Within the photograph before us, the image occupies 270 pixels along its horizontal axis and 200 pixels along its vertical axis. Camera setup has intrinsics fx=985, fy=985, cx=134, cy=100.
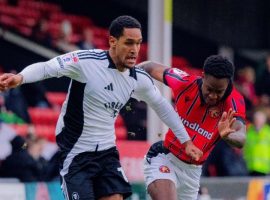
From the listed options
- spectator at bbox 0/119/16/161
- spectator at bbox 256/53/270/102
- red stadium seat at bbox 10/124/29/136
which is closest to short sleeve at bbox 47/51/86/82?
spectator at bbox 0/119/16/161

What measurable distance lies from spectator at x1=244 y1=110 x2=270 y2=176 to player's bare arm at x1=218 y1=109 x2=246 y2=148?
24.0 ft

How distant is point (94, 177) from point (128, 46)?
106cm

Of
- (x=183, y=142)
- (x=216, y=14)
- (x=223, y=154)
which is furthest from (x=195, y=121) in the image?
(x=216, y=14)

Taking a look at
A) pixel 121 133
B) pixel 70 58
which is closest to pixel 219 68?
pixel 70 58

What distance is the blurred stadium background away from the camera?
39.6ft

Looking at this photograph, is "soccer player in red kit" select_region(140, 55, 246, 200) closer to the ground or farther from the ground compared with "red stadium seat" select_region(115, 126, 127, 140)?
farther from the ground

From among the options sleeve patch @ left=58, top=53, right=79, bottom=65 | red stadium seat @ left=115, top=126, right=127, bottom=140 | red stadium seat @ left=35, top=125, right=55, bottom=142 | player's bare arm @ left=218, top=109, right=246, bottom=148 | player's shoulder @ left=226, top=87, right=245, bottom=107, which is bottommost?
red stadium seat @ left=115, top=126, right=127, bottom=140

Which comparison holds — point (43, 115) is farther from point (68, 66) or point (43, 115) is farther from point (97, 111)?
point (68, 66)

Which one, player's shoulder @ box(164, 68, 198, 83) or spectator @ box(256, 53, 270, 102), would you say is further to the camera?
spectator @ box(256, 53, 270, 102)

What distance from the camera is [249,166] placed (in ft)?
51.3

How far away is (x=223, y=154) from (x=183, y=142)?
6950 millimetres

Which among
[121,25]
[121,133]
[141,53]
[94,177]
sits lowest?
[121,133]

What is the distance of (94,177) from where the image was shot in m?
7.75

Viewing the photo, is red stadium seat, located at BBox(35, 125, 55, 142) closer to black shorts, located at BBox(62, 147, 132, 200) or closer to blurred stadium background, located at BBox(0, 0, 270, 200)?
blurred stadium background, located at BBox(0, 0, 270, 200)
